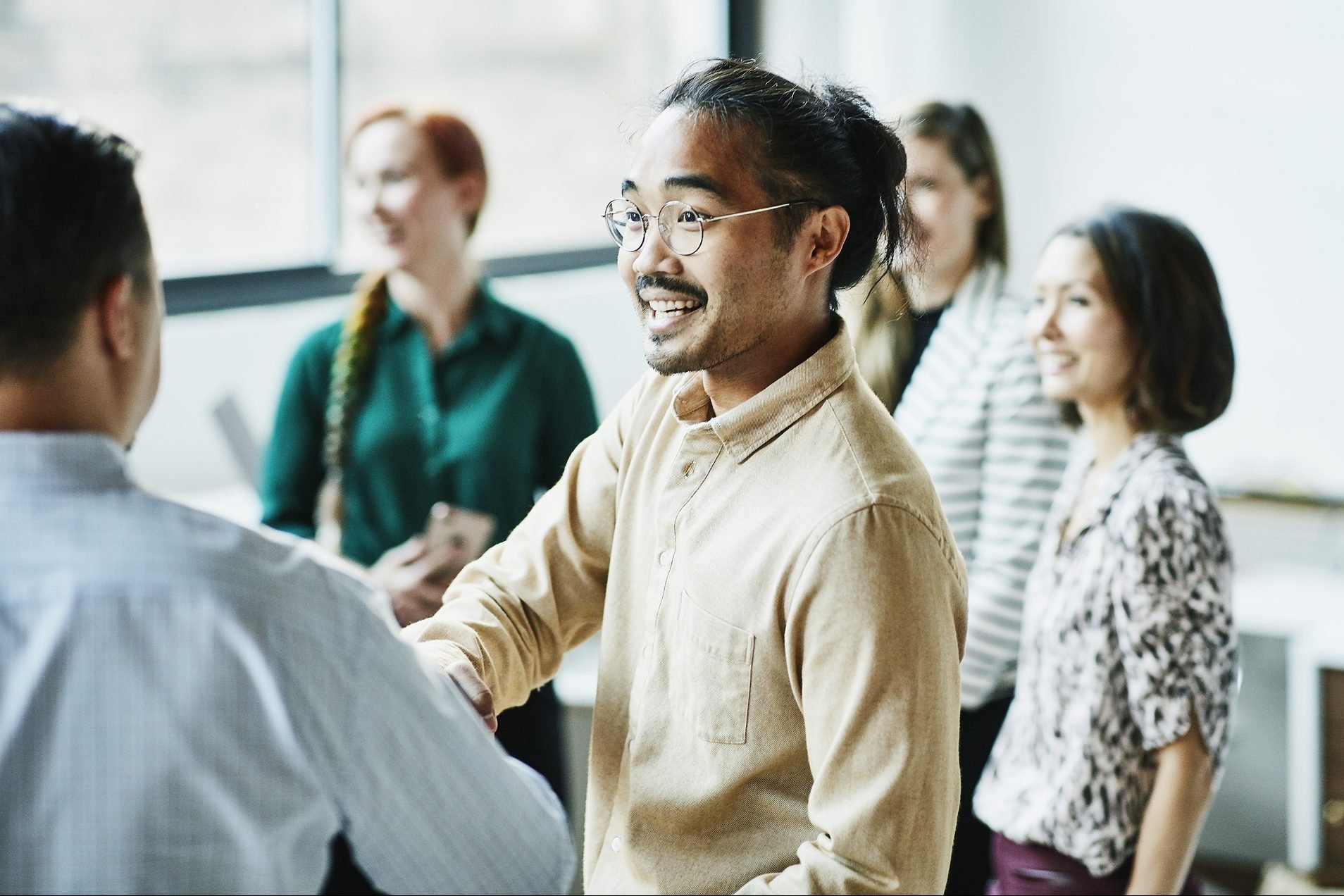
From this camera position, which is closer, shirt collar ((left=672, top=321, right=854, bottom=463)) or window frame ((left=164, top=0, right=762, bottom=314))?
shirt collar ((left=672, top=321, right=854, bottom=463))

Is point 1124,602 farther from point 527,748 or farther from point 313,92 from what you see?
point 313,92

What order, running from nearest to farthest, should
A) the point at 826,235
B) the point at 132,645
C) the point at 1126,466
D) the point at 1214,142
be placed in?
1. the point at 132,645
2. the point at 826,235
3. the point at 1126,466
4. the point at 1214,142

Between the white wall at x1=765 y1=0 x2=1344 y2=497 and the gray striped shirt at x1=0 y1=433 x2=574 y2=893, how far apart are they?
131 inches

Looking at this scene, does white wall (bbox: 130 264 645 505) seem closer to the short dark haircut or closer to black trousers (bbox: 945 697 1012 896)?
black trousers (bbox: 945 697 1012 896)

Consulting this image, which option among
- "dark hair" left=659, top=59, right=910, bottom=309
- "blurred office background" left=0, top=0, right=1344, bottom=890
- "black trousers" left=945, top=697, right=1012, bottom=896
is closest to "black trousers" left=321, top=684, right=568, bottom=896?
"blurred office background" left=0, top=0, right=1344, bottom=890

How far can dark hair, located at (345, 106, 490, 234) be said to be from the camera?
246cm

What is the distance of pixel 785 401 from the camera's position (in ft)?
3.99

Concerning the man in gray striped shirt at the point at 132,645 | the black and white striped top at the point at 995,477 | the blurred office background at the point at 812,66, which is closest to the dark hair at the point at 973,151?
the black and white striped top at the point at 995,477

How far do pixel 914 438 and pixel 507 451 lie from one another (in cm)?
65

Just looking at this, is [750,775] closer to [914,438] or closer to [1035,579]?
[1035,579]

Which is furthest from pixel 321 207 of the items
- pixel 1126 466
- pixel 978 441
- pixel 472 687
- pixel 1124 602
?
pixel 472 687

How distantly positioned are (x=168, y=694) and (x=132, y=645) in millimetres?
36

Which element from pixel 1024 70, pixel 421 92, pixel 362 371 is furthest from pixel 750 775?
pixel 1024 70

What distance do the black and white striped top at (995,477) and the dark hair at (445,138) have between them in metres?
0.93
